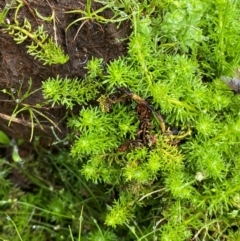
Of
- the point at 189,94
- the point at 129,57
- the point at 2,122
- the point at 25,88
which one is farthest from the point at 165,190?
the point at 2,122

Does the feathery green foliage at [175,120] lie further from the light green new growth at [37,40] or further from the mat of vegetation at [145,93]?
the light green new growth at [37,40]

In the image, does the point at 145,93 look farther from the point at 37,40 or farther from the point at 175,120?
the point at 37,40

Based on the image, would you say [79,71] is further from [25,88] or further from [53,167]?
[53,167]

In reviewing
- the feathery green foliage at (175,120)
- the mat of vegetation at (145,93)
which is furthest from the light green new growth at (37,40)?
the feathery green foliage at (175,120)

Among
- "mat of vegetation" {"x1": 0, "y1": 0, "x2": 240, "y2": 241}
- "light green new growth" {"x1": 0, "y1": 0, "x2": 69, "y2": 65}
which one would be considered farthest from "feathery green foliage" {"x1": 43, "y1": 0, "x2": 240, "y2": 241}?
"light green new growth" {"x1": 0, "y1": 0, "x2": 69, "y2": 65}

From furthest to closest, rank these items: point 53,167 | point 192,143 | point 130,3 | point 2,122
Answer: point 53,167
point 2,122
point 192,143
point 130,3

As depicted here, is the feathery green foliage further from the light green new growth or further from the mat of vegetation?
the light green new growth
